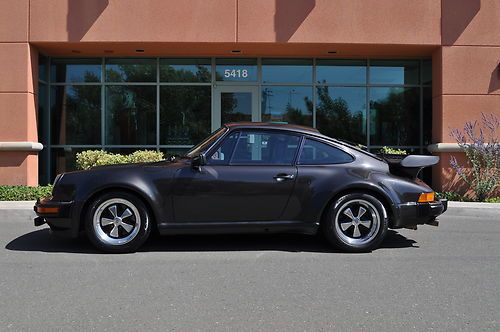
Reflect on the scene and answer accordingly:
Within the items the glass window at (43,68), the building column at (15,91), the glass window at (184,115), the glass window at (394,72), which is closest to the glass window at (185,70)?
the glass window at (184,115)

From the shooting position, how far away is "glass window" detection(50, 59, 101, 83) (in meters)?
13.3

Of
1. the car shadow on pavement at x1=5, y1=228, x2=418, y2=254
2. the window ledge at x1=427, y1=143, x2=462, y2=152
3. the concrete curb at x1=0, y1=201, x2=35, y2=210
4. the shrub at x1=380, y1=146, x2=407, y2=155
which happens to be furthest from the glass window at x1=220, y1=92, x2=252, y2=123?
the car shadow on pavement at x1=5, y1=228, x2=418, y2=254

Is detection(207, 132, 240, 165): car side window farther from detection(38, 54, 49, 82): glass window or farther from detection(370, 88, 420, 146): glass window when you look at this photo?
detection(38, 54, 49, 82): glass window

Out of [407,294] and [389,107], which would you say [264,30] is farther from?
[407,294]

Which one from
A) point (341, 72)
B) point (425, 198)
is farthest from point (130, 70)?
point (425, 198)

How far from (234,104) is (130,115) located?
2.83 meters

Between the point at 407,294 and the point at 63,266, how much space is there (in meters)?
3.63

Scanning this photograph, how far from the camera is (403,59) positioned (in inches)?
529

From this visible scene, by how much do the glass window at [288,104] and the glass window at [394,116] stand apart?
1.77 metres

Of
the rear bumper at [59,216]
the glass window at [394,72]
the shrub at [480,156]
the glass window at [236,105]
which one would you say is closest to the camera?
the rear bumper at [59,216]

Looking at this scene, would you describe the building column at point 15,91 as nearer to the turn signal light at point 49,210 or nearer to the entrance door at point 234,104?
the entrance door at point 234,104

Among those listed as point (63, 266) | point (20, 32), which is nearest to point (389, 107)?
point (20, 32)

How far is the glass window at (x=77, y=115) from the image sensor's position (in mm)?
13430

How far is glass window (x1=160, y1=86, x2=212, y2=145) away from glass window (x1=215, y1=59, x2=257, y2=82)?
1.82 feet
